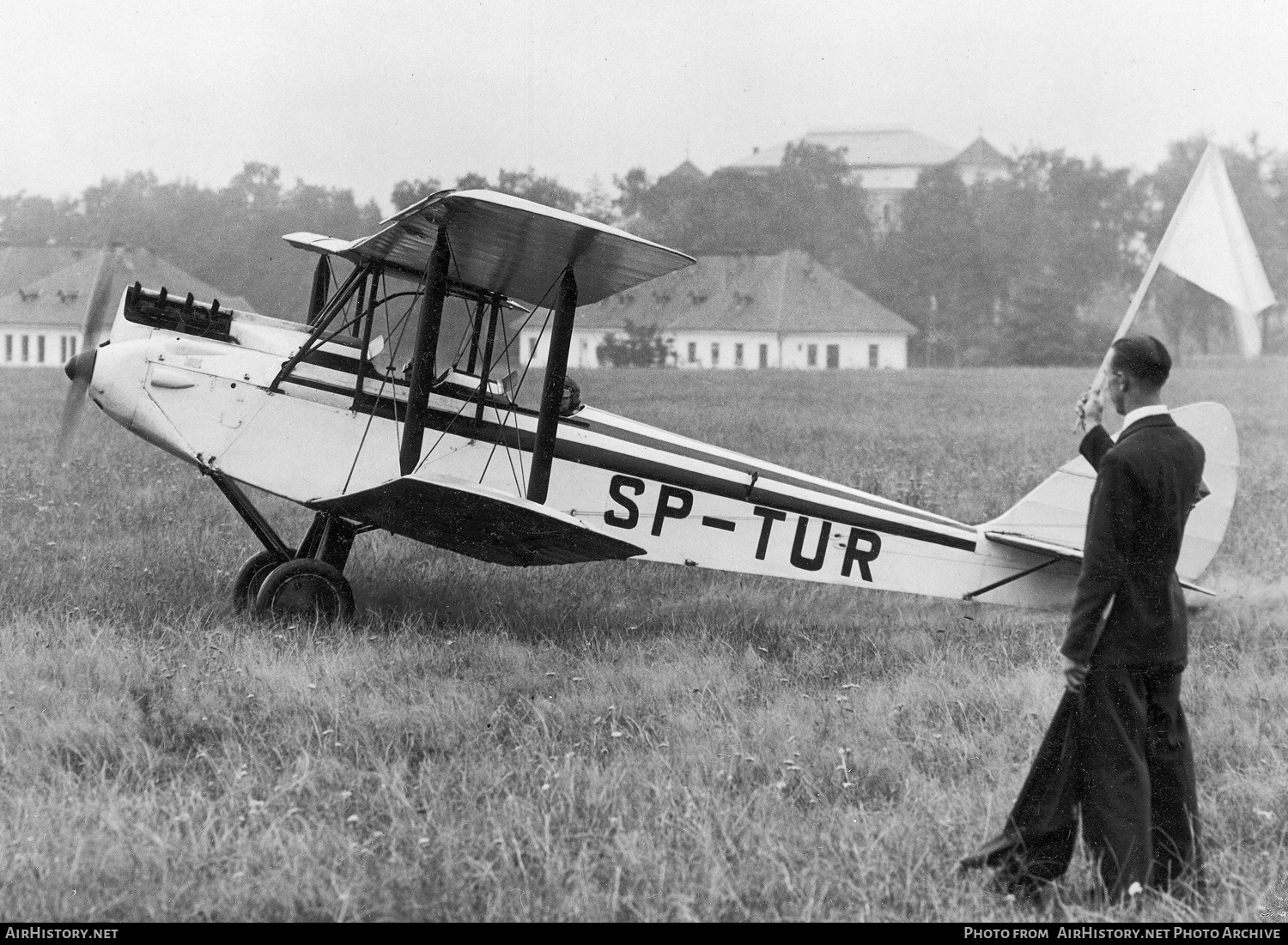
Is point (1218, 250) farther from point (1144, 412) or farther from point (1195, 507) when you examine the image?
point (1195, 507)

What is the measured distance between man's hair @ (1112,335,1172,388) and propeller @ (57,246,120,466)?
5.64m

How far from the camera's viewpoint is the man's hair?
3291 mm

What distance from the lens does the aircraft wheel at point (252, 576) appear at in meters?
6.75

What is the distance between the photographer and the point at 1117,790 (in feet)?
10.4

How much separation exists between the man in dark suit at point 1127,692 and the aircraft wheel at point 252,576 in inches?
194

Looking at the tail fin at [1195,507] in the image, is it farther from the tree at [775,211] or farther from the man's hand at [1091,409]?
the tree at [775,211]

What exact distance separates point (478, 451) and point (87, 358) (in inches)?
93.8

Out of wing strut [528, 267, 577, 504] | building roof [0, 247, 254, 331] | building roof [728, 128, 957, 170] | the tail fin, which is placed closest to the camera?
the tail fin

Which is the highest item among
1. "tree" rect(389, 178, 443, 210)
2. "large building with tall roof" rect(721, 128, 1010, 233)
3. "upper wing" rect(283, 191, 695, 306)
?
"large building with tall roof" rect(721, 128, 1010, 233)

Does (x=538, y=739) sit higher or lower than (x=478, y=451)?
lower

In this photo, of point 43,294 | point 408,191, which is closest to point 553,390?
point 408,191

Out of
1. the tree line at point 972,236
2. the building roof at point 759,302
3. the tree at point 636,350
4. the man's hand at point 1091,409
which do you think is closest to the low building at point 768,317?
the building roof at point 759,302

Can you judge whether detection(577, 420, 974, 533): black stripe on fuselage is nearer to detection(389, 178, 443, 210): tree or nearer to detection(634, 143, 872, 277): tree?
detection(389, 178, 443, 210): tree

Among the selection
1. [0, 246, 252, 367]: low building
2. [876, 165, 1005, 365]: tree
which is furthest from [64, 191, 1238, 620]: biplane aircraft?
[876, 165, 1005, 365]: tree
